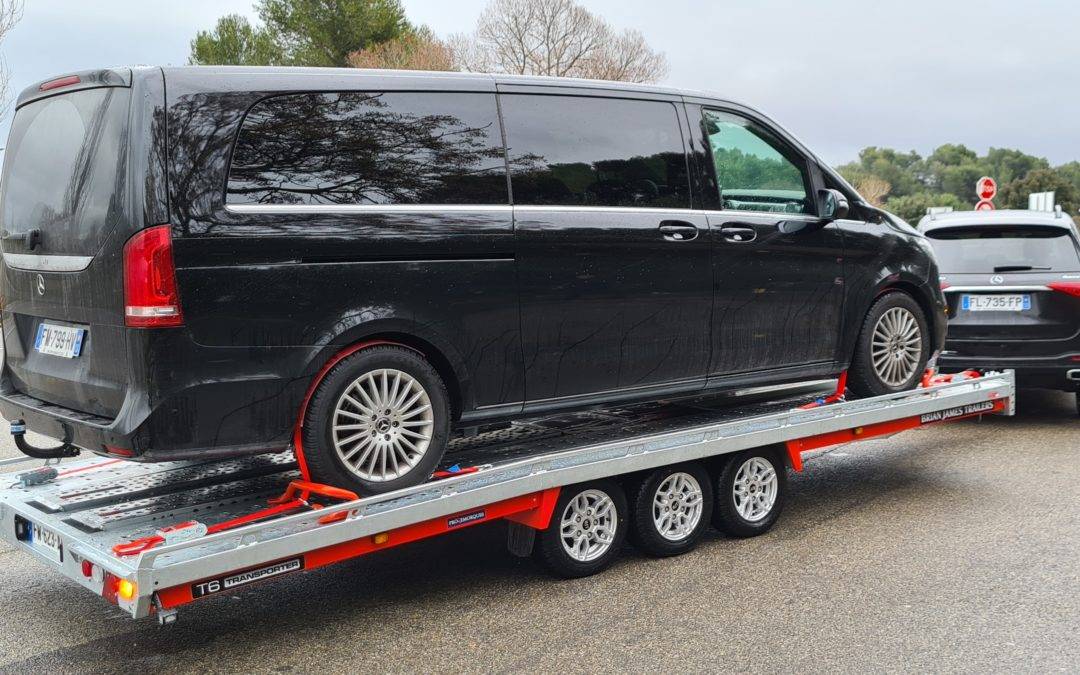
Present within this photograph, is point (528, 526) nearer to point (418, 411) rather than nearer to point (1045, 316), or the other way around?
point (418, 411)

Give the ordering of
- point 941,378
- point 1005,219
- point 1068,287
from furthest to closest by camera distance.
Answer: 1. point 1005,219
2. point 1068,287
3. point 941,378

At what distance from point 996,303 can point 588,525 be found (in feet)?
17.3

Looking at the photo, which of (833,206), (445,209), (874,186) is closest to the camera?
(445,209)

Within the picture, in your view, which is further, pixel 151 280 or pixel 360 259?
pixel 360 259

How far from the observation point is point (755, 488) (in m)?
5.74

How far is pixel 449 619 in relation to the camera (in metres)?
4.59

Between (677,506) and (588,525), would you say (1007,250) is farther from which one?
(588,525)

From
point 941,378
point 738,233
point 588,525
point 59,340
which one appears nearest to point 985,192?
point 941,378

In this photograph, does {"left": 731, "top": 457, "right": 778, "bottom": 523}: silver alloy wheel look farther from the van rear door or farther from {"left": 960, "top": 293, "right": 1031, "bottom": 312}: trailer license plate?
{"left": 960, "top": 293, "right": 1031, "bottom": 312}: trailer license plate

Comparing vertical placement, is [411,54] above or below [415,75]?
above

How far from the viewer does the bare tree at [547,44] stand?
47219 mm

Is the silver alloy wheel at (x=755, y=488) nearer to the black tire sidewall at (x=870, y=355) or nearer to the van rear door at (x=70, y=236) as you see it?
the black tire sidewall at (x=870, y=355)

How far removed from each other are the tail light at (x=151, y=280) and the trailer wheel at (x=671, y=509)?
2.40 m

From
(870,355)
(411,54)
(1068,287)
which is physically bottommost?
(870,355)
